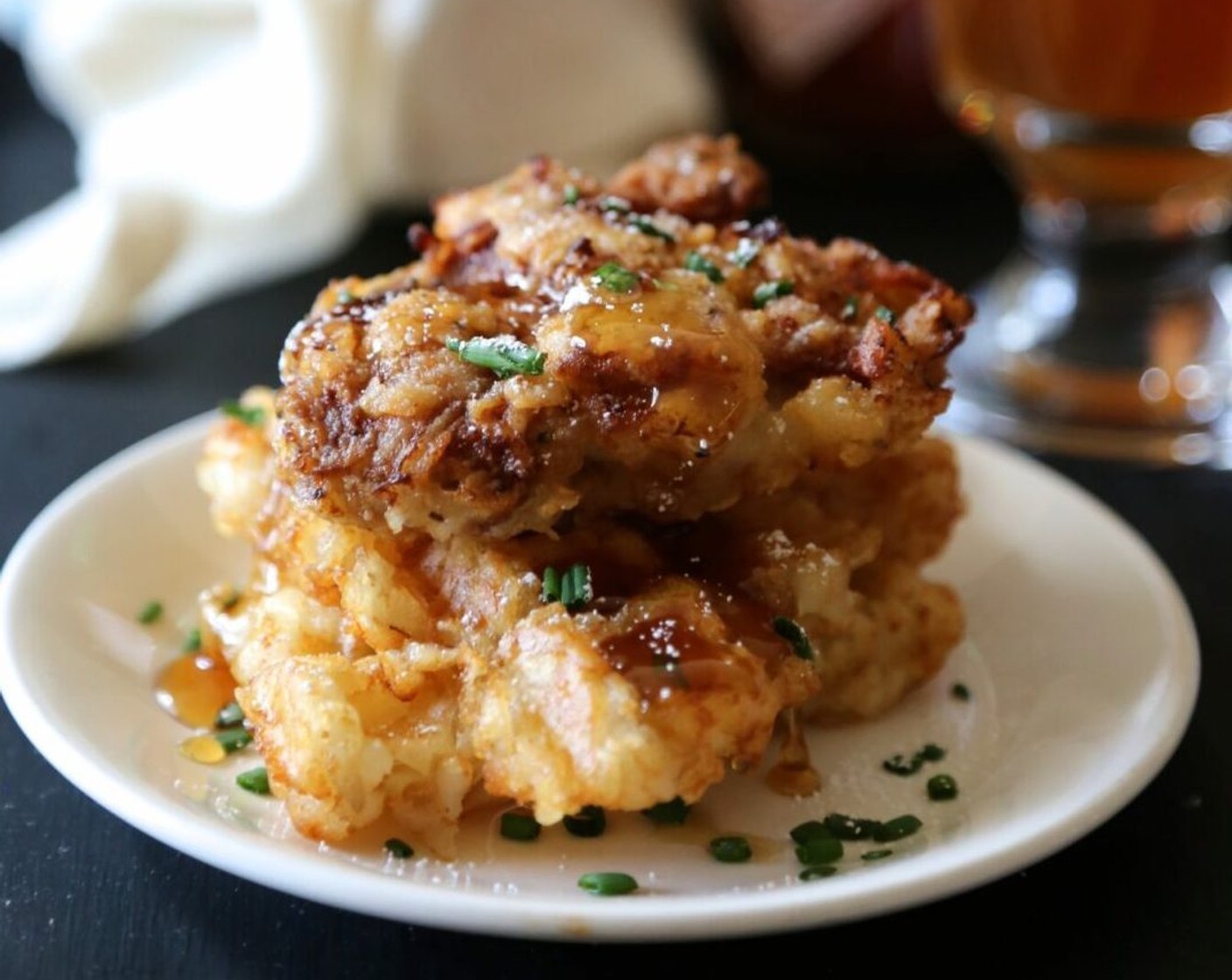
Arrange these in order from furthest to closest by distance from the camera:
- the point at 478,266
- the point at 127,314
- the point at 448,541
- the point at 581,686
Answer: the point at 127,314 < the point at 478,266 < the point at 448,541 < the point at 581,686

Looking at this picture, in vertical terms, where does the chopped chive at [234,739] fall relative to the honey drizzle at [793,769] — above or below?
above

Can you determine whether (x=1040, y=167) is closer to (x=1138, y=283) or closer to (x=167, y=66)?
(x=1138, y=283)

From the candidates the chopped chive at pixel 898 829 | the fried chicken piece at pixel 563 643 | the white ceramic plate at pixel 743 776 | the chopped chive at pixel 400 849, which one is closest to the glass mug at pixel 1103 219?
the white ceramic plate at pixel 743 776

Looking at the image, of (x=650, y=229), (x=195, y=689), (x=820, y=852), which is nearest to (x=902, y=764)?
(x=820, y=852)

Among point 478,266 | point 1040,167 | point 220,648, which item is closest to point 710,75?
point 1040,167

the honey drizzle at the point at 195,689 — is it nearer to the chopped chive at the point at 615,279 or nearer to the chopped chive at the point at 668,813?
the chopped chive at the point at 668,813

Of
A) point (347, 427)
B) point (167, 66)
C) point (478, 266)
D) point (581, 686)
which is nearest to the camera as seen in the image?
point (581, 686)
